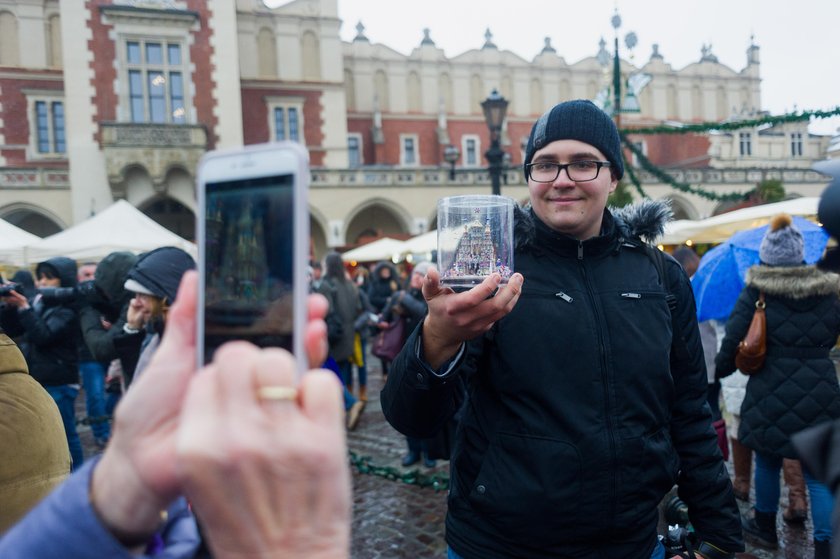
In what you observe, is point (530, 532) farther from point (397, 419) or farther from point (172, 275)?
point (172, 275)

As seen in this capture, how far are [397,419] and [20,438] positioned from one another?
965 millimetres

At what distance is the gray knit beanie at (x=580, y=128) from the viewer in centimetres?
195

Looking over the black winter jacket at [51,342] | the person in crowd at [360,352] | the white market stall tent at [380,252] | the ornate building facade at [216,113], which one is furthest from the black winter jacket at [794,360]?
the ornate building facade at [216,113]

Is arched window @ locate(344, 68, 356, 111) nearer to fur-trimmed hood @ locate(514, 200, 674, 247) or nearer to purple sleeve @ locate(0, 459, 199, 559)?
fur-trimmed hood @ locate(514, 200, 674, 247)

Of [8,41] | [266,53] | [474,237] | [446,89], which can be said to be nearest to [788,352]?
[474,237]

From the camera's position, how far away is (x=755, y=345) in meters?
3.52

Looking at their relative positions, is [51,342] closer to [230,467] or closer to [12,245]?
[12,245]

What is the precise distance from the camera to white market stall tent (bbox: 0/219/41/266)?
7664 mm

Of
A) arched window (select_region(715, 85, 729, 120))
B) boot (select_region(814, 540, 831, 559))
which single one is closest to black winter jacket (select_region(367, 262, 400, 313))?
boot (select_region(814, 540, 831, 559))

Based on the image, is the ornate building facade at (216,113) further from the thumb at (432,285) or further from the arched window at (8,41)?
the thumb at (432,285)

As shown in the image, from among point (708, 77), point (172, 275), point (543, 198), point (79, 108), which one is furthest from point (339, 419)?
point (708, 77)

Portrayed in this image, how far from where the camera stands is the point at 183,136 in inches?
841

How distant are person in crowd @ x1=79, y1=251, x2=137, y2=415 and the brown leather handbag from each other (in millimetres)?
3747

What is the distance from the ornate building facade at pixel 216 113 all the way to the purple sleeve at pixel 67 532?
2036 cm
